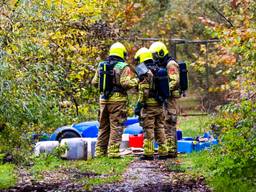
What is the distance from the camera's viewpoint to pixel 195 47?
25734 millimetres

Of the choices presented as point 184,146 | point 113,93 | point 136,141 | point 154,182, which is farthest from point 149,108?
point 154,182

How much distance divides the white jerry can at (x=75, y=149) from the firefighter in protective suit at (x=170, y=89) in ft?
5.60

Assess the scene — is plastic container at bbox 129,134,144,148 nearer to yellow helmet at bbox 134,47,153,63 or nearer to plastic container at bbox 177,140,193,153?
plastic container at bbox 177,140,193,153

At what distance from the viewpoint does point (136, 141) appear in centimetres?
1370

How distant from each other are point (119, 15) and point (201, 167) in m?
11.6

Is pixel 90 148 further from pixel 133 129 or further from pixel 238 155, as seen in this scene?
pixel 238 155

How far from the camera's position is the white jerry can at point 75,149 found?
1212cm

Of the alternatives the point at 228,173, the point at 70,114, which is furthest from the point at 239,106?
the point at 70,114

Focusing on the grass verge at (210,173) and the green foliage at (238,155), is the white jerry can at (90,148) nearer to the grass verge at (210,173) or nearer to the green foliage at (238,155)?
the grass verge at (210,173)

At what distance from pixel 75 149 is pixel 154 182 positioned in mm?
3162

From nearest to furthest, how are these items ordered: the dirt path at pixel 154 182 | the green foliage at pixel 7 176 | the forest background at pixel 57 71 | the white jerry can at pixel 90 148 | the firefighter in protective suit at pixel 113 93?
the forest background at pixel 57 71, the dirt path at pixel 154 182, the green foliage at pixel 7 176, the firefighter in protective suit at pixel 113 93, the white jerry can at pixel 90 148

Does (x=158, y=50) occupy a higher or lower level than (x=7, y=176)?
higher

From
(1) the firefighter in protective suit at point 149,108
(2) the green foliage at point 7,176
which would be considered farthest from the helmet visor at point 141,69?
(2) the green foliage at point 7,176

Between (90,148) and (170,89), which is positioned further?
(90,148)
